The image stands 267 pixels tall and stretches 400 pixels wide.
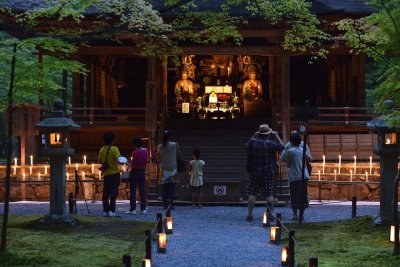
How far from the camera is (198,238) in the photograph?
11016 mm

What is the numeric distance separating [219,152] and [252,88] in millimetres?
9323

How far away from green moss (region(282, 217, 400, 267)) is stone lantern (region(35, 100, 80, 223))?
412 centimetres

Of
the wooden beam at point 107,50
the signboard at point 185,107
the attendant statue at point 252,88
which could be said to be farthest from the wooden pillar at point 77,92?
the attendant statue at point 252,88

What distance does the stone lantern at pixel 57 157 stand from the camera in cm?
1188

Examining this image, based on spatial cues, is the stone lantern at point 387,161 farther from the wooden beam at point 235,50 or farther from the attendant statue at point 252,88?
the attendant statue at point 252,88

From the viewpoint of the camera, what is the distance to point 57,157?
1213cm

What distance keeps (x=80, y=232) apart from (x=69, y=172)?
8.21 meters

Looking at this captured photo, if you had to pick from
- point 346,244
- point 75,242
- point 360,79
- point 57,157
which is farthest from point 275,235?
point 360,79

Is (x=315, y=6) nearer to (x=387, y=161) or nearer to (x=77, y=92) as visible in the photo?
(x=77, y=92)

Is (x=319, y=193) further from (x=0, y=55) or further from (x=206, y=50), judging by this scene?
(x=0, y=55)

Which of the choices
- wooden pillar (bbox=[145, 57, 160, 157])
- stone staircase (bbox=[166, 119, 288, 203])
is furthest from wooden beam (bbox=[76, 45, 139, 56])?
stone staircase (bbox=[166, 119, 288, 203])

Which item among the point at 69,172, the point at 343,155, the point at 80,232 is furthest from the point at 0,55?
the point at 343,155

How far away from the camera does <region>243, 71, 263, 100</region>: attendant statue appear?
28500 mm

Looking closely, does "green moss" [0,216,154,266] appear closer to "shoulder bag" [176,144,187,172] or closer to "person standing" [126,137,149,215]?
"person standing" [126,137,149,215]
